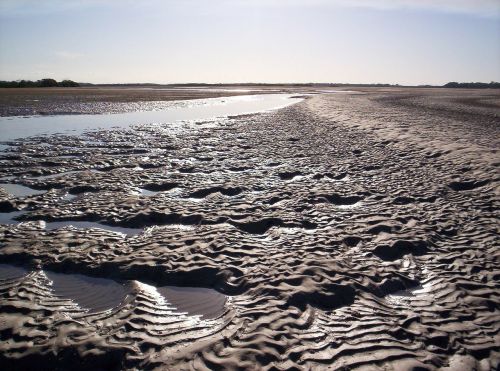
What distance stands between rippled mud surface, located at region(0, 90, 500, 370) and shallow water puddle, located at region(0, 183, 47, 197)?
0.74 feet

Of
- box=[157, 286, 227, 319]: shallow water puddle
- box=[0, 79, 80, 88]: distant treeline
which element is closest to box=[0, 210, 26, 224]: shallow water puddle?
box=[157, 286, 227, 319]: shallow water puddle

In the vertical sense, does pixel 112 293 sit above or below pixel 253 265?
below

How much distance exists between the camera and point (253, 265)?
240 inches

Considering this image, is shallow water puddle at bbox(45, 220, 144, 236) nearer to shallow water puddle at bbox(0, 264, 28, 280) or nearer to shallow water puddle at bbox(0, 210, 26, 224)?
shallow water puddle at bbox(0, 210, 26, 224)

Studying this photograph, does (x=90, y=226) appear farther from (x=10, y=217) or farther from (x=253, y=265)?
(x=253, y=265)

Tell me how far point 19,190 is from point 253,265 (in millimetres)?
7704

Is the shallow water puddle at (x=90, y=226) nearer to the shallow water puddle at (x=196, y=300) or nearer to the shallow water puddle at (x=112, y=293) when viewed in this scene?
the shallow water puddle at (x=112, y=293)

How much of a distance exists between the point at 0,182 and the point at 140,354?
933 cm

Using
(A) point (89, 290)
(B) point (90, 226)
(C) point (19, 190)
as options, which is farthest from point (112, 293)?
(C) point (19, 190)

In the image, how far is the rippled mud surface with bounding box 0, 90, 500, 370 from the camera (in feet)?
13.8

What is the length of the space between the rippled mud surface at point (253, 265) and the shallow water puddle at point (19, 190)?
0.23 meters

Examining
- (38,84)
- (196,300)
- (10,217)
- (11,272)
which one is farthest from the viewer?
(38,84)

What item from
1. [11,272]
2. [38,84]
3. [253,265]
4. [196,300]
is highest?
[38,84]

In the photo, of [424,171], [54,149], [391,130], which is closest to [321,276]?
[424,171]
